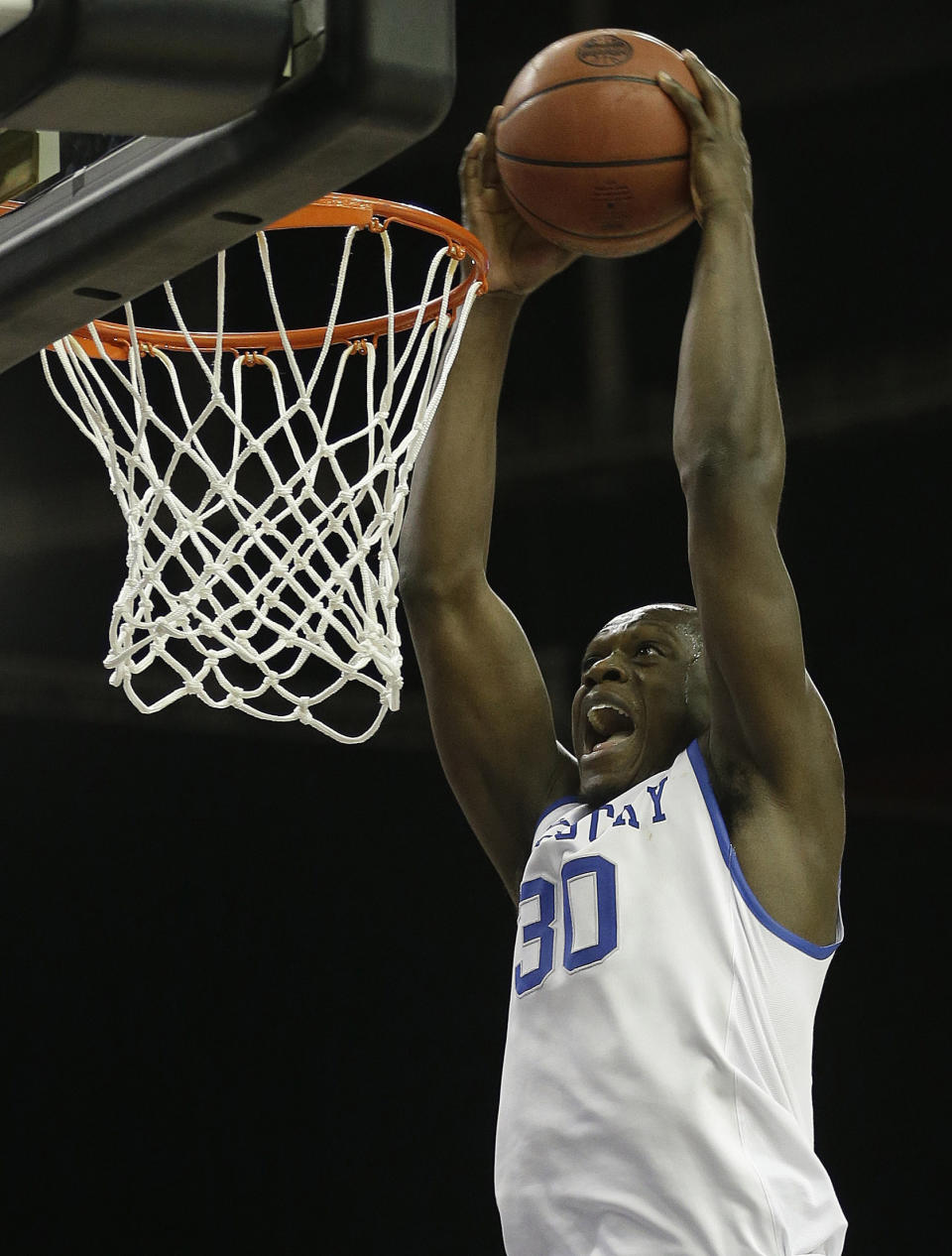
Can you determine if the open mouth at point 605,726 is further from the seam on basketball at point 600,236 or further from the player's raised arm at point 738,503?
the seam on basketball at point 600,236

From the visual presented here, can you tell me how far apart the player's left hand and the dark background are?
2878mm

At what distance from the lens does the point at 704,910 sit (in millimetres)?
2375

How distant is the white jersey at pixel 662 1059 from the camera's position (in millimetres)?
2207

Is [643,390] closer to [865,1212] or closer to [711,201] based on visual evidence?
[865,1212]

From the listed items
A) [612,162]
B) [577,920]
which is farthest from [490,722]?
[612,162]

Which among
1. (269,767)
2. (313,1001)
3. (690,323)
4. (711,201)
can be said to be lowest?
(313,1001)

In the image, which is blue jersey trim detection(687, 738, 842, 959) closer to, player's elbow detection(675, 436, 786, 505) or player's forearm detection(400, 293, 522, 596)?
player's elbow detection(675, 436, 786, 505)

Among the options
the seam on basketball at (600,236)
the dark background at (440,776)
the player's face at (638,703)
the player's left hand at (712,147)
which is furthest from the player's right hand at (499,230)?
the dark background at (440,776)

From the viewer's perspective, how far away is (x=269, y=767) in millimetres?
5703

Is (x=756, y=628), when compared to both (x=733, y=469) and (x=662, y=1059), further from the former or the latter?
(x=662, y=1059)

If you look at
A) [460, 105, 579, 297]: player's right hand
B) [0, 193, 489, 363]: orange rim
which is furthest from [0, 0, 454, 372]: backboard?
[460, 105, 579, 297]: player's right hand

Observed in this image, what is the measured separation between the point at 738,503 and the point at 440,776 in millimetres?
3419

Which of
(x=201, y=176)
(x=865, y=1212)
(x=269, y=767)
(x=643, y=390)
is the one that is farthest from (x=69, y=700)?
(x=201, y=176)

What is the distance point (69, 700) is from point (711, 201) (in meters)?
3.73
